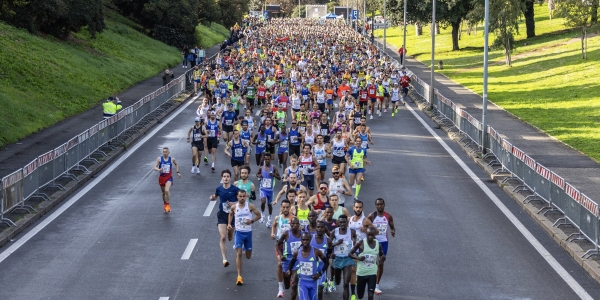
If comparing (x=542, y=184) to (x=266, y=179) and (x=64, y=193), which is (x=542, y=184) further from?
(x=64, y=193)

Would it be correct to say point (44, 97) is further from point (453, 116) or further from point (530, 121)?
point (530, 121)

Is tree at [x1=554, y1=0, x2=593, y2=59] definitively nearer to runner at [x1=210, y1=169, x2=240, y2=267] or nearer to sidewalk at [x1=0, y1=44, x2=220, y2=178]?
sidewalk at [x1=0, y1=44, x2=220, y2=178]

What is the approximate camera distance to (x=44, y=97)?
128 ft

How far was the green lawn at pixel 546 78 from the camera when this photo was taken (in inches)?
1428

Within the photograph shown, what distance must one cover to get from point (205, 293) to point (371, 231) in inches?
119

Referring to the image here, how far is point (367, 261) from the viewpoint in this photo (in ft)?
44.3

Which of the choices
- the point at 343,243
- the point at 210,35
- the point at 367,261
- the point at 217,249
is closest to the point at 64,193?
the point at 217,249

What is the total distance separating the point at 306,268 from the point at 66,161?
12776 millimetres

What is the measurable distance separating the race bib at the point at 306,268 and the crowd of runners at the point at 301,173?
1cm

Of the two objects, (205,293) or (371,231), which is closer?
(371,231)

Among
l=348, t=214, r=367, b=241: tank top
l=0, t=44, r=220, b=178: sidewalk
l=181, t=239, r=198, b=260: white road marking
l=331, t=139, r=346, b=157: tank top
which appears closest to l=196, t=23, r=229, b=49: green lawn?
l=0, t=44, r=220, b=178: sidewalk

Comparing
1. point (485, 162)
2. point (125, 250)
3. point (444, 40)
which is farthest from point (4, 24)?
point (444, 40)

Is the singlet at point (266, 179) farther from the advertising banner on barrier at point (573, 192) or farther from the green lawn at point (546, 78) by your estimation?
the green lawn at point (546, 78)

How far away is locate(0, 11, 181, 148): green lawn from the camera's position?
35.3 m
